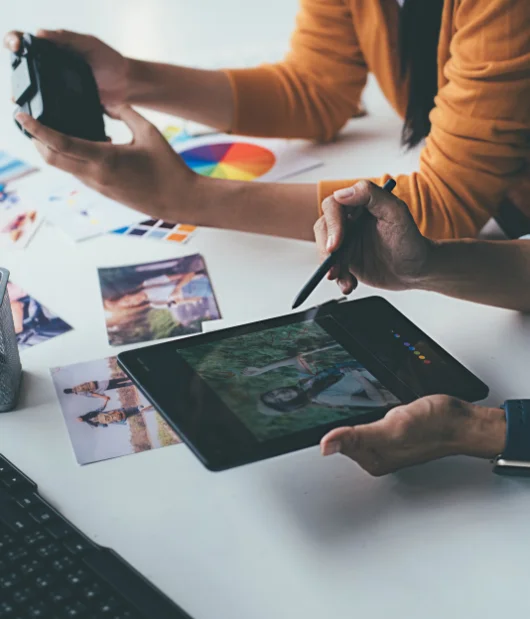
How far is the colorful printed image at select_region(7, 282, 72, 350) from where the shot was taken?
97 cm

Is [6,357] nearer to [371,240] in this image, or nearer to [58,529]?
[58,529]

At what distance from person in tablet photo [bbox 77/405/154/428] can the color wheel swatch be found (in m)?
0.51

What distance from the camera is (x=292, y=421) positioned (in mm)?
759

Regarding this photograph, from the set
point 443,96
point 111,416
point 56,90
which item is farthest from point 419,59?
point 111,416

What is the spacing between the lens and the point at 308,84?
1.42 metres

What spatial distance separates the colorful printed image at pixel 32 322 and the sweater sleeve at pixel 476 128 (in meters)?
0.39

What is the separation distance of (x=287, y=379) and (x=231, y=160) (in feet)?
2.00

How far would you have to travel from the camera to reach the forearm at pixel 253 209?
3.73ft

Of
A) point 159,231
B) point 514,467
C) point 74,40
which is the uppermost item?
point 74,40

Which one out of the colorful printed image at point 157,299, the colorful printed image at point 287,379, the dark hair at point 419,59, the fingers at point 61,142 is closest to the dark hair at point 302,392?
the colorful printed image at point 287,379

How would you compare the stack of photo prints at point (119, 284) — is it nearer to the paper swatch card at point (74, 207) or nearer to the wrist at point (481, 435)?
the paper swatch card at point (74, 207)

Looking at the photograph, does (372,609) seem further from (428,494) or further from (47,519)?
(47,519)

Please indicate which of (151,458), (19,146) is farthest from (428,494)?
(19,146)

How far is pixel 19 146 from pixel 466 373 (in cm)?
85
